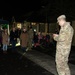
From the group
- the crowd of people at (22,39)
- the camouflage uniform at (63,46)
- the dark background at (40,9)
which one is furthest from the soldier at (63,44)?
the dark background at (40,9)

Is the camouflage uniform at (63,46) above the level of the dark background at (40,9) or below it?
below

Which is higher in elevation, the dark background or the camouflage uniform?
the dark background

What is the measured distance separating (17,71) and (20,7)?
58.2 metres

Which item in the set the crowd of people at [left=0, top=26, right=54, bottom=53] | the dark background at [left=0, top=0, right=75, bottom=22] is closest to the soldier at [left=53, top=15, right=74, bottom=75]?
the crowd of people at [left=0, top=26, right=54, bottom=53]

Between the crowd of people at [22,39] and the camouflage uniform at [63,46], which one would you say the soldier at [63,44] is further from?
the crowd of people at [22,39]

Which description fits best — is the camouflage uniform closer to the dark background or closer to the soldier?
the soldier

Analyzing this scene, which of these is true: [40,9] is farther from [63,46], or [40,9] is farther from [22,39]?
[63,46]

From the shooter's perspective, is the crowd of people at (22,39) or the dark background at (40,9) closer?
the crowd of people at (22,39)

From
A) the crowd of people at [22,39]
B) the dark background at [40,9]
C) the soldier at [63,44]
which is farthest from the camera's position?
the dark background at [40,9]

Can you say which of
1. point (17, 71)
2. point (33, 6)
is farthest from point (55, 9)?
point (33, 6)

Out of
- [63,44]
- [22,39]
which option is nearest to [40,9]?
[22,39]

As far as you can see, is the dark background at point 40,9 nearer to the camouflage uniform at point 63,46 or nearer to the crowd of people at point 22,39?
the crowd of people at point 22,39

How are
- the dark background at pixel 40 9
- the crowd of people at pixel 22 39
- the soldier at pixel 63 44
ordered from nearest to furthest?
1. the soldier at pixel 63 44
2. the crowd of people at pixel 22 39
3. the dark background at pixel 40 9

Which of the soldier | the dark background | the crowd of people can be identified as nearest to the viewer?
the soldier
